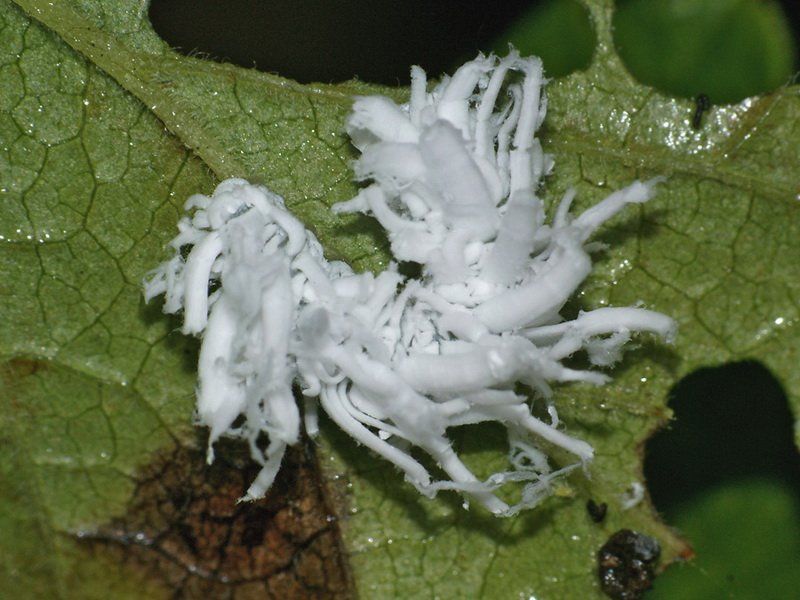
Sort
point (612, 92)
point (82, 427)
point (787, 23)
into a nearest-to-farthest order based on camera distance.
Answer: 1. point (82, 427)
2. point (612, 92)
3. point (787, 23)

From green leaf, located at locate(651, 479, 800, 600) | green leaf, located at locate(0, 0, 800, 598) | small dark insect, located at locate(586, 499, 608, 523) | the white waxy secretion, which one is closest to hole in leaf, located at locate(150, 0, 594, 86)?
green leaf, located at locate(0, 0, 800, 598)

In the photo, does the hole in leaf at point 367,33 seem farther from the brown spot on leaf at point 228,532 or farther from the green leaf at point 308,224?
the brown spot on leaf at point 228,532

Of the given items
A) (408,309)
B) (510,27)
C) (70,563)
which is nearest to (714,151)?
(510,27)

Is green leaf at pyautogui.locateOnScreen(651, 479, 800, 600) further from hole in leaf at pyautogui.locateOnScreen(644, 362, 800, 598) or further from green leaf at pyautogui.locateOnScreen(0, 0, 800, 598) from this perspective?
green leaf at pyautogui.locateOnScreen(0, 0, 800, 598)

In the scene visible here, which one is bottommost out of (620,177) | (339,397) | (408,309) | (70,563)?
(70,563)

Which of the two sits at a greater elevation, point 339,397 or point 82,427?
point 339,397

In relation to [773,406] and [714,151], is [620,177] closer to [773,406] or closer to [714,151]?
[714,151]
